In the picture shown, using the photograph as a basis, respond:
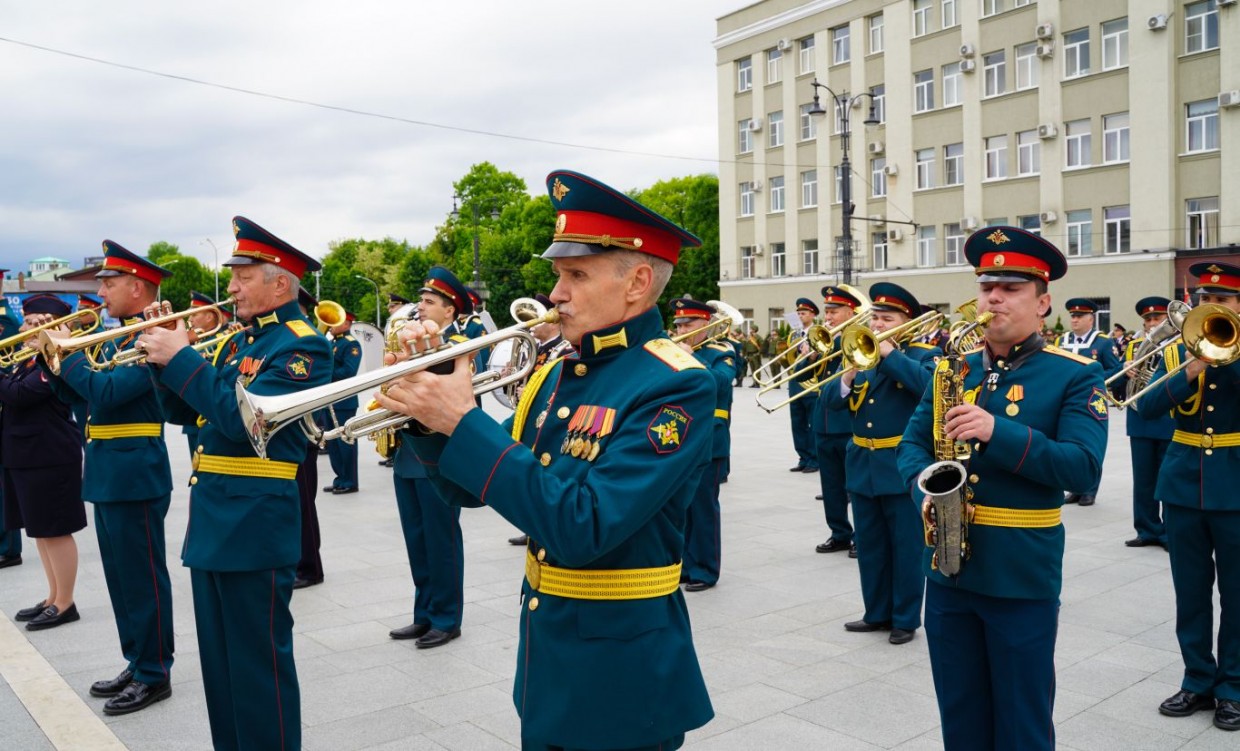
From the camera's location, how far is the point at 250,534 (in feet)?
14.6

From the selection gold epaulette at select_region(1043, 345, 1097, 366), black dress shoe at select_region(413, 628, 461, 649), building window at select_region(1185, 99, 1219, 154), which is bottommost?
black dress shoe at select_region(413, 628, 461, 649)

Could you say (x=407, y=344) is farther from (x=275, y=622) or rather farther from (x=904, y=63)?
(x=904, y=63)

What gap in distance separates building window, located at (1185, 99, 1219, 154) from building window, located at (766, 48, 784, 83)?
55.7 ft

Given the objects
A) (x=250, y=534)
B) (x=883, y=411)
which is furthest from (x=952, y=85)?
(x=250, y=534)

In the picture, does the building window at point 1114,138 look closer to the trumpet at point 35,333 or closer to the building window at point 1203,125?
the building window at point 1203,125

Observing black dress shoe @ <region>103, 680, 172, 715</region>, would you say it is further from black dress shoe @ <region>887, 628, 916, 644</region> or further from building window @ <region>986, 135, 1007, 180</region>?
building window @ <region>986, 135, 1007, 180</region>

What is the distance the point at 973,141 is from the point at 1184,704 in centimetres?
3360

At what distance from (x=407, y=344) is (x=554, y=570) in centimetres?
77

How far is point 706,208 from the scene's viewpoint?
201 feet

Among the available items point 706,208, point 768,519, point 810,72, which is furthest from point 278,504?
point 706,208

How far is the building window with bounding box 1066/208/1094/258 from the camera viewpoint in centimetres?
3300

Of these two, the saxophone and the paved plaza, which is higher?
the saxophone

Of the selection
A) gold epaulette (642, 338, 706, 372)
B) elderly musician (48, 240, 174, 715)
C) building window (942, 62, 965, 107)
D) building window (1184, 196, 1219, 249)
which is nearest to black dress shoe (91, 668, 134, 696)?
elderly musician (48, 240, 174, 715)

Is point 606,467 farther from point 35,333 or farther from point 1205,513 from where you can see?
point 35,333
